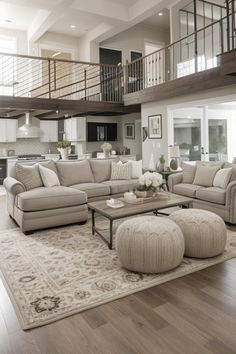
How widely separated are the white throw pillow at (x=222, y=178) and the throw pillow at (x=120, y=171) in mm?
1729

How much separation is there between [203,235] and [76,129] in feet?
24.3

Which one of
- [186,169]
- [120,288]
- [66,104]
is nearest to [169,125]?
[186,169]

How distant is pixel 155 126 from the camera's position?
26.5 ft

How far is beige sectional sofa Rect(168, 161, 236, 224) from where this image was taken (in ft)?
14.4

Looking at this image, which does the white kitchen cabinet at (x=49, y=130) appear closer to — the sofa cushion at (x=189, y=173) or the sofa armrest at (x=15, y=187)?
the sofa armrest at (x=15, y=187)

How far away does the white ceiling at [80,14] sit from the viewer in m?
7.42

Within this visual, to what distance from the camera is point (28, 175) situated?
Answer: 4895mm

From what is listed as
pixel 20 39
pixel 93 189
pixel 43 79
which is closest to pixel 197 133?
pixel 93 189

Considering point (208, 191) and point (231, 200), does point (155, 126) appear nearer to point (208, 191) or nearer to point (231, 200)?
point (208, 191)

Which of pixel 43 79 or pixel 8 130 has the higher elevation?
pixel 43 79

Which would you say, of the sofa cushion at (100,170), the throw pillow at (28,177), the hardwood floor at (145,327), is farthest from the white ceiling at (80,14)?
the hardwood floor at (145,327)

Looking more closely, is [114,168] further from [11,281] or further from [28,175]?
[11,281]

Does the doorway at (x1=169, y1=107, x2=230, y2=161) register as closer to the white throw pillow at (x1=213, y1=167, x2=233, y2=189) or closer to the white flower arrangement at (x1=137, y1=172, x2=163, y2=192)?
the white throw pillow at (x1=213, y1=167, x2=233, y2=189)

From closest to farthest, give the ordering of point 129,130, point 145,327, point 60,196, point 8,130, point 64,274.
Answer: point 145,327
point 64,274
point 60,196
point 8,130
point 129,130
